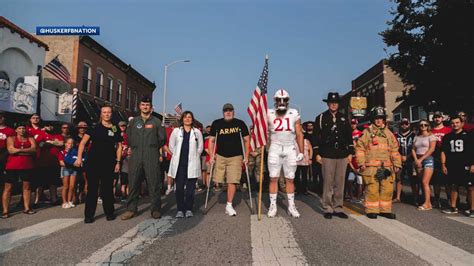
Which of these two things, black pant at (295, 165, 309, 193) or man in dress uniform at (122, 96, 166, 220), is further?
black pant at (295, 165, 309, 193)

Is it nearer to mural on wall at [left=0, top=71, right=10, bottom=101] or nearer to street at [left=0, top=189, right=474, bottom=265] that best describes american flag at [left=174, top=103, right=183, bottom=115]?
mural on wall at [left=0, top=71, right=10, bottom=101]

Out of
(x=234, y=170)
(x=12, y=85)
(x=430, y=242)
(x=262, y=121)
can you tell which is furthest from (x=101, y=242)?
(x=12, y=85)

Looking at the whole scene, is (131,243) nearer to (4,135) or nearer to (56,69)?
(4,135)

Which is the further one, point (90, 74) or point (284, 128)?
point (90, 74)

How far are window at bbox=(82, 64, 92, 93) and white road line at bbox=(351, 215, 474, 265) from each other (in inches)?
977

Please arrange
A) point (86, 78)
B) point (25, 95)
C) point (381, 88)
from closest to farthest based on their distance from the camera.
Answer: point (25, 95)
point (86, 78)
point (381, 88)

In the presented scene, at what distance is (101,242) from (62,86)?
2290cm

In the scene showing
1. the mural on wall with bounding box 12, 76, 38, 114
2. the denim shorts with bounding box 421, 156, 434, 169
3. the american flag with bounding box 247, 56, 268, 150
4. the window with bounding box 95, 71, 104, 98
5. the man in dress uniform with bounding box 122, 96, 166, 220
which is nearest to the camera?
the man in dress uniform with bounding box 122, 96, 166, 220

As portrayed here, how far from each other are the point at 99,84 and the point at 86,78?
215 centimetres

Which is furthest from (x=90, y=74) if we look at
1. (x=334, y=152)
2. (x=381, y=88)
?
(x=381, y=88)

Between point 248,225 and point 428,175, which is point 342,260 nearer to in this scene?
point 248,225

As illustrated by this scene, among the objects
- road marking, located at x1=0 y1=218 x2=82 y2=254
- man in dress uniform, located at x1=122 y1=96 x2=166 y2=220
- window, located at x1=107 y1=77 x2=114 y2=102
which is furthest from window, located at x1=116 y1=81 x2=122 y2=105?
road marking, located at x1=0 y1=218 x2=82 y2=254

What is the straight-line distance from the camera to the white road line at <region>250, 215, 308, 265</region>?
3.42 meters

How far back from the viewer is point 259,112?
639 cm
